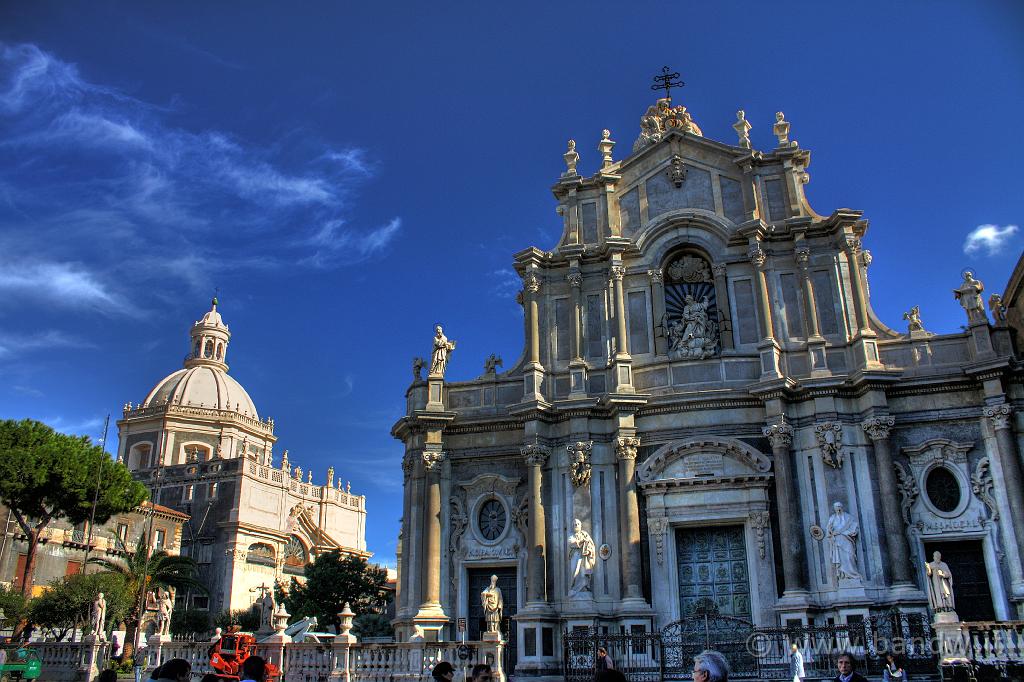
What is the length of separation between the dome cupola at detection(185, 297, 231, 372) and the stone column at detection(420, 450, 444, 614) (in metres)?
49.5

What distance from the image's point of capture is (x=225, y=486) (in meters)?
52.2

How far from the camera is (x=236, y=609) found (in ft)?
160

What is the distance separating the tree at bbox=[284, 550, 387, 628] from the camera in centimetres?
4294

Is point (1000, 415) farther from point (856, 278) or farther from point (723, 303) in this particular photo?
point (723, 303)

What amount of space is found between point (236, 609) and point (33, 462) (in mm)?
17726

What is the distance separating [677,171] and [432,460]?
1198cm

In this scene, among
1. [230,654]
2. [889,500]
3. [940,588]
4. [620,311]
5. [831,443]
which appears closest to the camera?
[230,654]

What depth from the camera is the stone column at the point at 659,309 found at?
25922mm

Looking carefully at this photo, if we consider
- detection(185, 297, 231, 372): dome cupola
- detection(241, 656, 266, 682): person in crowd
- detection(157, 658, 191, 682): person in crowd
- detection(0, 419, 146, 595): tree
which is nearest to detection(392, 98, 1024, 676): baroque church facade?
detection(241, 656, 266, 682): person in crowd

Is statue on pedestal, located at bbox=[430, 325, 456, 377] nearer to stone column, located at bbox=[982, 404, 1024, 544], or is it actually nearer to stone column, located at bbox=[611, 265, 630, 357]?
stone column, located at bbox=[611, 265, 630, 357]

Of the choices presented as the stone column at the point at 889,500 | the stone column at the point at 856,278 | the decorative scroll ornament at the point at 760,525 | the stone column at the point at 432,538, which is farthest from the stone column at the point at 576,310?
the stone column at the point at 889,500

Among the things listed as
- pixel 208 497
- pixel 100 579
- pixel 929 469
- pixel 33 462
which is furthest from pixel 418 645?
pixel 208 497

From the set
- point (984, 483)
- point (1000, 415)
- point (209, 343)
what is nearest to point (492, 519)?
point (984, 483)

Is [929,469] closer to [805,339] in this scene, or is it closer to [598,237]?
[805,339]
